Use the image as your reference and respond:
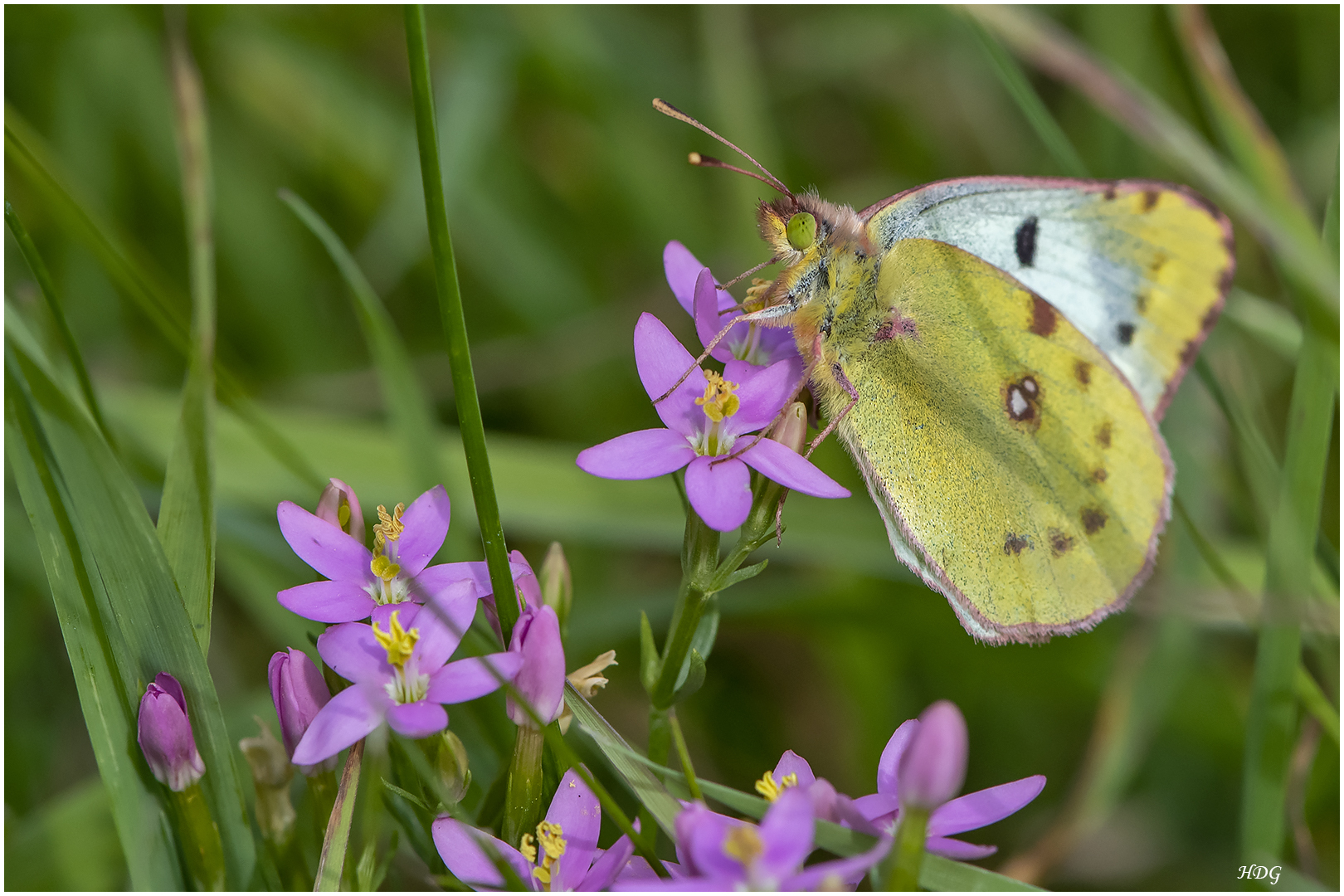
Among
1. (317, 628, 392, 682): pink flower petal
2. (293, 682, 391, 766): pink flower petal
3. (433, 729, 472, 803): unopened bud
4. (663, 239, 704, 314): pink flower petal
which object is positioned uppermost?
(663, 239, 704, 314): pink flower petal

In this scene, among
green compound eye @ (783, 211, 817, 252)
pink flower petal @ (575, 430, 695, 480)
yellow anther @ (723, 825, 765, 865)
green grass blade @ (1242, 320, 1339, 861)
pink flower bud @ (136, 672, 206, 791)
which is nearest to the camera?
yellow anther @ (723, 825, 765, 865)

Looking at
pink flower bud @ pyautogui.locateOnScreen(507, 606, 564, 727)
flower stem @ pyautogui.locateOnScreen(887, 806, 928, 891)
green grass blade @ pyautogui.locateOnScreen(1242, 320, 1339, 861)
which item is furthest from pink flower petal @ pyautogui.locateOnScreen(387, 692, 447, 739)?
green grass blade @ pyautogui.locateOnScreen(1242, 320, 1339, 861)

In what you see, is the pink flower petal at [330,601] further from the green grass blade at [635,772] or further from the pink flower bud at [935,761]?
the pink flower bud at [935,761]

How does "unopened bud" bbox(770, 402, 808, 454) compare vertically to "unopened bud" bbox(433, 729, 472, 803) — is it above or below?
above

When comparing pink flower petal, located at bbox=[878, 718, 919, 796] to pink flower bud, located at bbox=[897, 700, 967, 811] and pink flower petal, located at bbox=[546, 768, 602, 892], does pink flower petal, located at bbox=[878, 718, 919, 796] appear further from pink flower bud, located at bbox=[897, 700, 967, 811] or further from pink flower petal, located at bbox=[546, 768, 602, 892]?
pink flower petal, located at bbox=[546, 768, 602, 892]

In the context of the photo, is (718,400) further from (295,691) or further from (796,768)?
(295,691)

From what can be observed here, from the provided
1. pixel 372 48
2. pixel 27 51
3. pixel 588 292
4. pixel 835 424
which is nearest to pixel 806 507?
pixel 835 424

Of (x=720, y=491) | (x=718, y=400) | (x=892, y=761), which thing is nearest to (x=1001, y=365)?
(x=718, y=400)
